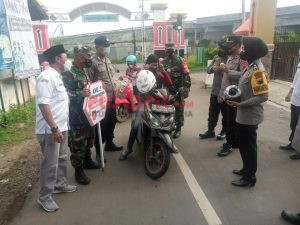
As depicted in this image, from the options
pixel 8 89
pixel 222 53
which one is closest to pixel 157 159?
pixel 222 53

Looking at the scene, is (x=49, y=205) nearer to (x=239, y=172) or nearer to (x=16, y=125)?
(x=239, y=172)

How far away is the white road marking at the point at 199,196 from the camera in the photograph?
2916 mm

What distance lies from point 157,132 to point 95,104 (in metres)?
0.93

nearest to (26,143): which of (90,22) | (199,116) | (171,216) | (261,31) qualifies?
(171,216)

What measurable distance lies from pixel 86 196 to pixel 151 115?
1.38 metres

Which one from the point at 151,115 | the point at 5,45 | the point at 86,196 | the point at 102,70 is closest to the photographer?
the point at 86,196

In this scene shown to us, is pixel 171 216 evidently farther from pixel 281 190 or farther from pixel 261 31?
pixel 261 31

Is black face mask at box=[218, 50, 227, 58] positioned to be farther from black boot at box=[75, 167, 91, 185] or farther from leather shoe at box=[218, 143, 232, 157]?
black boot at box=[75, 167, 91, 185]

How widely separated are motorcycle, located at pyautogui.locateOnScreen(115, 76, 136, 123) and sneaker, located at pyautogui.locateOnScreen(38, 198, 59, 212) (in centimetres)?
374

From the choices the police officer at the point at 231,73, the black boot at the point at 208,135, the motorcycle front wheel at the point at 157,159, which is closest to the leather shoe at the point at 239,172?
the police officer at the point at 231,73

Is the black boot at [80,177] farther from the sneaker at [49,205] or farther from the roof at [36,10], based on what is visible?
the roof at [36,10]

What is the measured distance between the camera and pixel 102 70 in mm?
4371

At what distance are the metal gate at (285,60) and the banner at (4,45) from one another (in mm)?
10647

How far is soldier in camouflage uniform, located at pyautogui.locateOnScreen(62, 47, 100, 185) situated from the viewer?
11.1 feet
